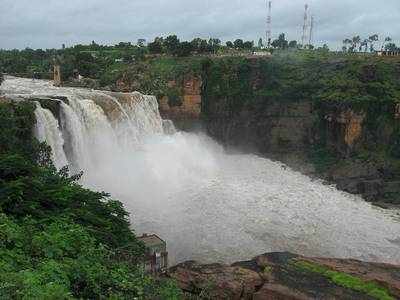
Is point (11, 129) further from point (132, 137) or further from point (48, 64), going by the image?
point (48, 64)

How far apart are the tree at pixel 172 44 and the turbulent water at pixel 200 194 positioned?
639 inches

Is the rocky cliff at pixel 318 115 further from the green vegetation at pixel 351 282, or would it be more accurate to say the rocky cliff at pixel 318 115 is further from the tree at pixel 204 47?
the green vegetation at pixel 351 282

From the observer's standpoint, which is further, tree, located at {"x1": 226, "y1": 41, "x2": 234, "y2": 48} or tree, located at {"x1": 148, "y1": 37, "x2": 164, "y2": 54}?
tree, located at {"x1": 226, "y1": 41, "x2": 234, "y2": 48}

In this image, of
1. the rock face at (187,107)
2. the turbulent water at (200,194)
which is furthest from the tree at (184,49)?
the turbulent water at (200,194)

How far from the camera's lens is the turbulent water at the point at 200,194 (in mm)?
22297

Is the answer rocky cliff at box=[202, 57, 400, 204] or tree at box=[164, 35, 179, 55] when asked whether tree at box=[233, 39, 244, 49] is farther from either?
rocky cliff at box=[202, 57, 400, 204]

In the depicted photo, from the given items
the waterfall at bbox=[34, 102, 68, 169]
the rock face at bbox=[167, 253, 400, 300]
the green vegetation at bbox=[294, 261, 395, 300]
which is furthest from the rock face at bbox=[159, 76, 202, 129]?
the green vegetation at bbox=[294, 261, 395, 300]

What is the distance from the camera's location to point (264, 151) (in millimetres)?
39781

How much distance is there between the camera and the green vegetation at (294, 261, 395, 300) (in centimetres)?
1582

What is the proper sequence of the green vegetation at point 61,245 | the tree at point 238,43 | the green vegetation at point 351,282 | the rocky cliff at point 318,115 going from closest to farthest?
the green vegetation at point 61,245 < the green vegetation at point 351,282 < the rocky cliff at point 318,115 < the tree at point 238,43

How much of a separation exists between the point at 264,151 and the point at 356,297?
24751mm

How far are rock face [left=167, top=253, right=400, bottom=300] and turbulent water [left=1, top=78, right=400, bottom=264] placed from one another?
3440 mm

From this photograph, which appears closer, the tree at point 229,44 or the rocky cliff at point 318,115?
the rocky cliff at point 318,115

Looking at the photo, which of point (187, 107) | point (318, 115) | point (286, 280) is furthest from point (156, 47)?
point (286, 280)
